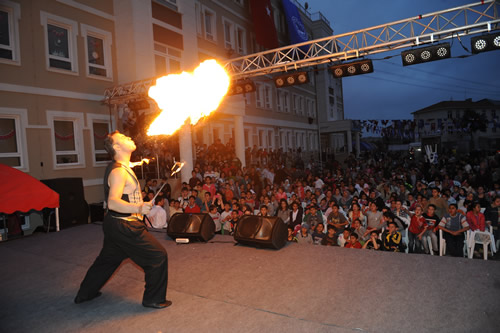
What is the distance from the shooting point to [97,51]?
12.4m

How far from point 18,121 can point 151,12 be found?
655 centimetres

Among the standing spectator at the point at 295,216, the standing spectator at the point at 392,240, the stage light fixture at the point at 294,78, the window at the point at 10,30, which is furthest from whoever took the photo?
the stage light fixture at the point at 294,78

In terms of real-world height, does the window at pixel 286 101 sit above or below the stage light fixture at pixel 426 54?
above

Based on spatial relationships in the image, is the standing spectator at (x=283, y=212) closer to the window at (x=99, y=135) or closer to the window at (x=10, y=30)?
the window at (x=99, y=135)

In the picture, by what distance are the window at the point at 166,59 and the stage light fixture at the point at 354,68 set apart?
295 inches

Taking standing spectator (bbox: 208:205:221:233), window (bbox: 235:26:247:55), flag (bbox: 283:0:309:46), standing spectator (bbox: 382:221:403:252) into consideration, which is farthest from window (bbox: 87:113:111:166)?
flag (bbox: 283:0:309:46)

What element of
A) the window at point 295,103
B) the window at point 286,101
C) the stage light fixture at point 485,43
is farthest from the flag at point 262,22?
the stage light fixture at point 485,43

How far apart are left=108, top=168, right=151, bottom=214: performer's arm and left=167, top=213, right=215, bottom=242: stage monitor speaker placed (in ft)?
8.87

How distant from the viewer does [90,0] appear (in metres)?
12.0

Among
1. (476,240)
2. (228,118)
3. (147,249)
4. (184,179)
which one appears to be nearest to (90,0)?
(184,179)

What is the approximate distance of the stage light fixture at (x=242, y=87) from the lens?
1156 centimetres

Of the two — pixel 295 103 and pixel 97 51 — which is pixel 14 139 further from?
pixel 295 103

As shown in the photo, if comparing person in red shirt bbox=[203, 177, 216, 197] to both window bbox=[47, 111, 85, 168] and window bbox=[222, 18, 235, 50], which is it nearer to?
window bbox=[47, 111, 85, 168]

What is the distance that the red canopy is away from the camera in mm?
6781
